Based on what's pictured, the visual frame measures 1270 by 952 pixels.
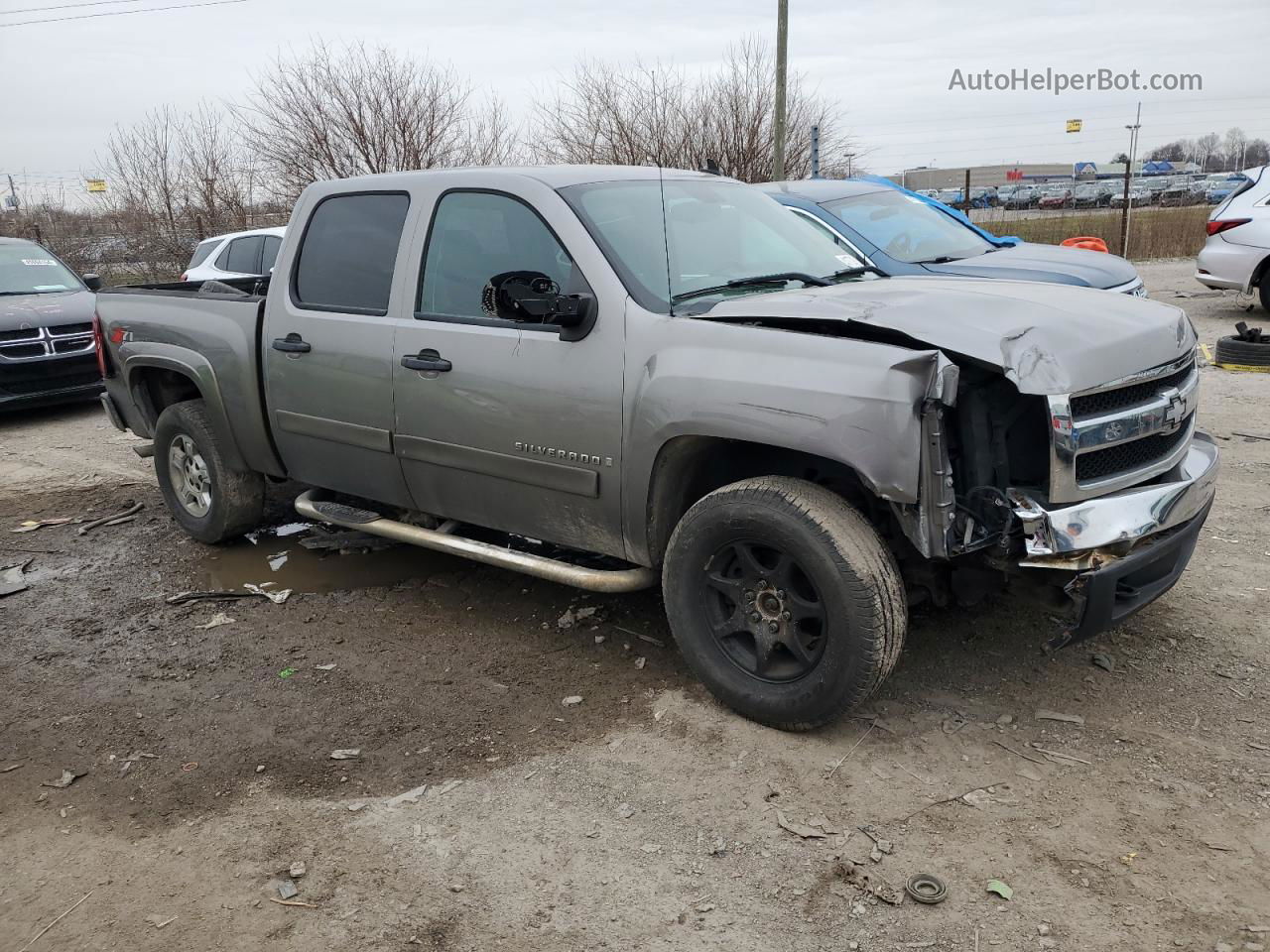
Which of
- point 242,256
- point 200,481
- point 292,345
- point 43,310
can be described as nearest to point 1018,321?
point 292,345

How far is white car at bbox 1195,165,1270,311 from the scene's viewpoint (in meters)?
11.9

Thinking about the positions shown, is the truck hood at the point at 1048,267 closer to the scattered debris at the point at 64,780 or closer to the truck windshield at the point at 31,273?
the scattered debris at the point at 64,780

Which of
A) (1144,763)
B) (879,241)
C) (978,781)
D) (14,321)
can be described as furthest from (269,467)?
(14,321)

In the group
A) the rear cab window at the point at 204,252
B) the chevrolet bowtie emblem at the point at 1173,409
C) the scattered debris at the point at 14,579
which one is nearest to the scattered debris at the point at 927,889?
the chevrolet bowtie emblem at the point at 1173,409

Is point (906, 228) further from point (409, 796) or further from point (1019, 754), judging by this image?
point (409, 796)

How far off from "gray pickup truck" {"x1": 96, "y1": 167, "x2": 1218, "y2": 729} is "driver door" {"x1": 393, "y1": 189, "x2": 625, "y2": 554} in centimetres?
1

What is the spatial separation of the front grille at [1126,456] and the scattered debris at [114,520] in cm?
587

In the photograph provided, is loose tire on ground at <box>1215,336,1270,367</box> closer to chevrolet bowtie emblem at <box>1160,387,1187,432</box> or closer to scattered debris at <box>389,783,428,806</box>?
chevrolet bowtie emblem at <box>1160,387,1187,432</box>

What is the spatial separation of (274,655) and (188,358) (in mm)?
1894

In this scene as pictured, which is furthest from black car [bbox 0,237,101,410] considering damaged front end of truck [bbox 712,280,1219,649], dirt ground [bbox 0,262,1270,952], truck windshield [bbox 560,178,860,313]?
damaged front end of truck [bbox 712,280,1219,649]

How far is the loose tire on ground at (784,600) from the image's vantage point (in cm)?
330

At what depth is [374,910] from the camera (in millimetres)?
2826

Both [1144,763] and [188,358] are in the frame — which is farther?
[188,358]

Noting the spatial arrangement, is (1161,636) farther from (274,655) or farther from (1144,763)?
(274,655)
